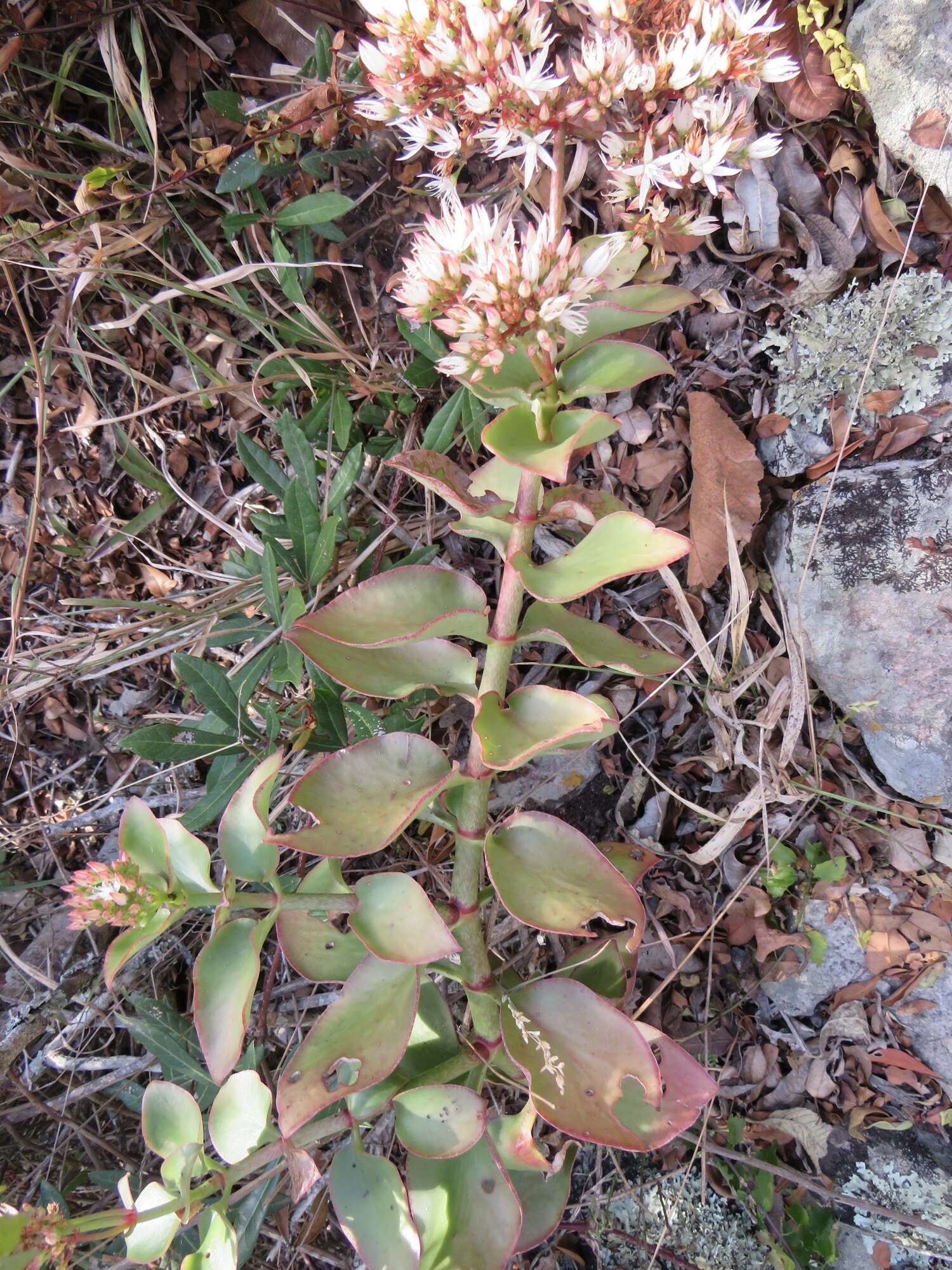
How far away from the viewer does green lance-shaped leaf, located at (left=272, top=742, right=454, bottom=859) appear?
1.08m

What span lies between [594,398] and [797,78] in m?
0.75

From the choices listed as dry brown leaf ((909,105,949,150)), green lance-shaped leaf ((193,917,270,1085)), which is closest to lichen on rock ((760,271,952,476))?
dry brown leaf ((909,105,949,150))

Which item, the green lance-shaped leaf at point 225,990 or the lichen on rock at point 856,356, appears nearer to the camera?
the green lance-shaped leaf at point 225,990

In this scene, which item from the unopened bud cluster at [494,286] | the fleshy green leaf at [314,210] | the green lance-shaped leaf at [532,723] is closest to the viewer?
the unopened bud cluster at [494,286]

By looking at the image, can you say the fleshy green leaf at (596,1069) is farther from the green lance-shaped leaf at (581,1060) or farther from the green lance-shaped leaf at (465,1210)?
the green lance-shaped leaf at (465,1210)

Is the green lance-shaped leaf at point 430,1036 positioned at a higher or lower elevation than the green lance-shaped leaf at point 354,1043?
lower

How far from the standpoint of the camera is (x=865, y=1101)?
1.73 meters

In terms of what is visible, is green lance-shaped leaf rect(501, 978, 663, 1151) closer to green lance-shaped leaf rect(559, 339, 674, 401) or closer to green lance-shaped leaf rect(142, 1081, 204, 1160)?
green lance-shaped leaf rect(142, 1081, 204, 1160)

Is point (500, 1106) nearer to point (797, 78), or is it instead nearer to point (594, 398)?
point (594, 398)

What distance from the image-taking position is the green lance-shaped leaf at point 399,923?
1101 millimetres

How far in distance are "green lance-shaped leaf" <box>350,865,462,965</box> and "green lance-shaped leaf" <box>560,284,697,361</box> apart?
32.1 inches

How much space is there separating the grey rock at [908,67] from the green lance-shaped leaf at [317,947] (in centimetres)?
174

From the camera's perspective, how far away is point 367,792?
1164 mm

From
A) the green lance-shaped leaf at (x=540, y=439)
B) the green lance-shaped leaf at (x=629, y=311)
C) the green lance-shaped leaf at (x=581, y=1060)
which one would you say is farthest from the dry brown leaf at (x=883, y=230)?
the green lance-shaped leaf at (x=581, y=1060)
